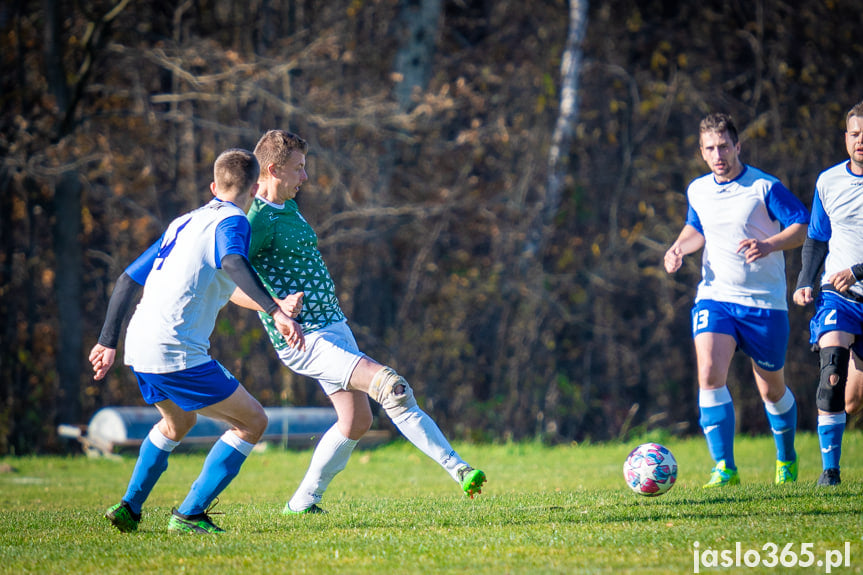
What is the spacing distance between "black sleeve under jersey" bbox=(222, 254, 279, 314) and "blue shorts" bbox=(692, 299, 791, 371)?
3.44 meters

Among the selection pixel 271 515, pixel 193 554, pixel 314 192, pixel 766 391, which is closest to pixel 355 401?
Result: pixel 271 515

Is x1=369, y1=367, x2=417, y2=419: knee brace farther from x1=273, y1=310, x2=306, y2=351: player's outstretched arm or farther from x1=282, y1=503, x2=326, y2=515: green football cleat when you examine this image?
x1=282, y1=503, x2=326, y2=515: green football cleat

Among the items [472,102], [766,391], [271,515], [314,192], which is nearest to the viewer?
[271,515]

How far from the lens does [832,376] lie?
6.03 meters

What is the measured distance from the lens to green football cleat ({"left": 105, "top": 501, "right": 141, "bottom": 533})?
4727 mm

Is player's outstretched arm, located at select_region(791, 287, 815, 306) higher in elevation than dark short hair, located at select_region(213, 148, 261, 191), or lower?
lower

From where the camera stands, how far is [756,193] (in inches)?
254

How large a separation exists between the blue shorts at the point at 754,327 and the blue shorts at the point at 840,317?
345mm

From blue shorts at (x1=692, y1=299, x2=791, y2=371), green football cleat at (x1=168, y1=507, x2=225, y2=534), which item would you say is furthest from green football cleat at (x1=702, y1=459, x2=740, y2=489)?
green football cleat at (x1=168, y1=507, x2=225, y2=534)

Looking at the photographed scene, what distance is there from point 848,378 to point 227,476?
13.5 ft

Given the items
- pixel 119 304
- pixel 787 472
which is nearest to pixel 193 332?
pixel 119 304

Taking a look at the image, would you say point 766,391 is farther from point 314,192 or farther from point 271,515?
point 314,192

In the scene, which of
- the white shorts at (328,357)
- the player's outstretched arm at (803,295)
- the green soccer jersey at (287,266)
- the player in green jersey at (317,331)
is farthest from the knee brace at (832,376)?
the green soccer jersey at (287,266)

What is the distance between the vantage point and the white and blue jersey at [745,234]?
6430mm
